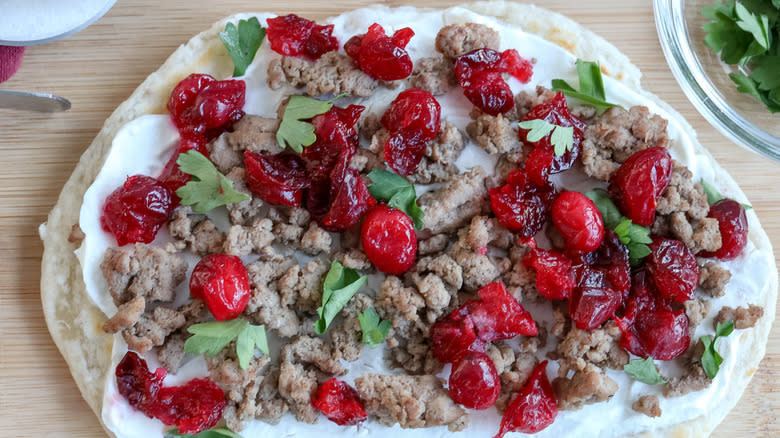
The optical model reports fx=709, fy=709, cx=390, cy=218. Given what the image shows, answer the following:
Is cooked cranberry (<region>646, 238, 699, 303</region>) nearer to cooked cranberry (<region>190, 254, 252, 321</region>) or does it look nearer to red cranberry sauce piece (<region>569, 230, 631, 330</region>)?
red cranberry sauce piece (<region>569, 230, 631, 330</region>)

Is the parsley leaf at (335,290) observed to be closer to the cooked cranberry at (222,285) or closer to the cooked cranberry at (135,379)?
the cooked cranberry at (222,285)

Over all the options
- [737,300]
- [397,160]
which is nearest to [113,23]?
[397,160]

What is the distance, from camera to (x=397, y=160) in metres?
3.93

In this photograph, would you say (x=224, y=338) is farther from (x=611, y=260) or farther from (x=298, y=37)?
(x=611, y=260)

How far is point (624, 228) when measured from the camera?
12.8 feet

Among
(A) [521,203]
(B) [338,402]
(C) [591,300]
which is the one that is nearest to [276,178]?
(B) [338,402]

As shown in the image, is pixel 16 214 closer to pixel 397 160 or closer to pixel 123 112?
pixel 123 112

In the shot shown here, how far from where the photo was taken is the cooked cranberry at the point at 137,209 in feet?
12.5

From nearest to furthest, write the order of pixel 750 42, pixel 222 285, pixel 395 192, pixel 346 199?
pixel 222 285, pixel 346 199, pixel 395 192, pixel 750 42

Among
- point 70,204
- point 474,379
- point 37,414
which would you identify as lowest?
point 37,414

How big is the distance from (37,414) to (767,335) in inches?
179

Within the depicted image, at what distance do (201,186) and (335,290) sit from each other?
36.7 inches

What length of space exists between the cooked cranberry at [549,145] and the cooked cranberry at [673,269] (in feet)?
2.23

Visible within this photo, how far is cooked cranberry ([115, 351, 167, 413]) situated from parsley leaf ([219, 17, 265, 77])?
5.63 feet
